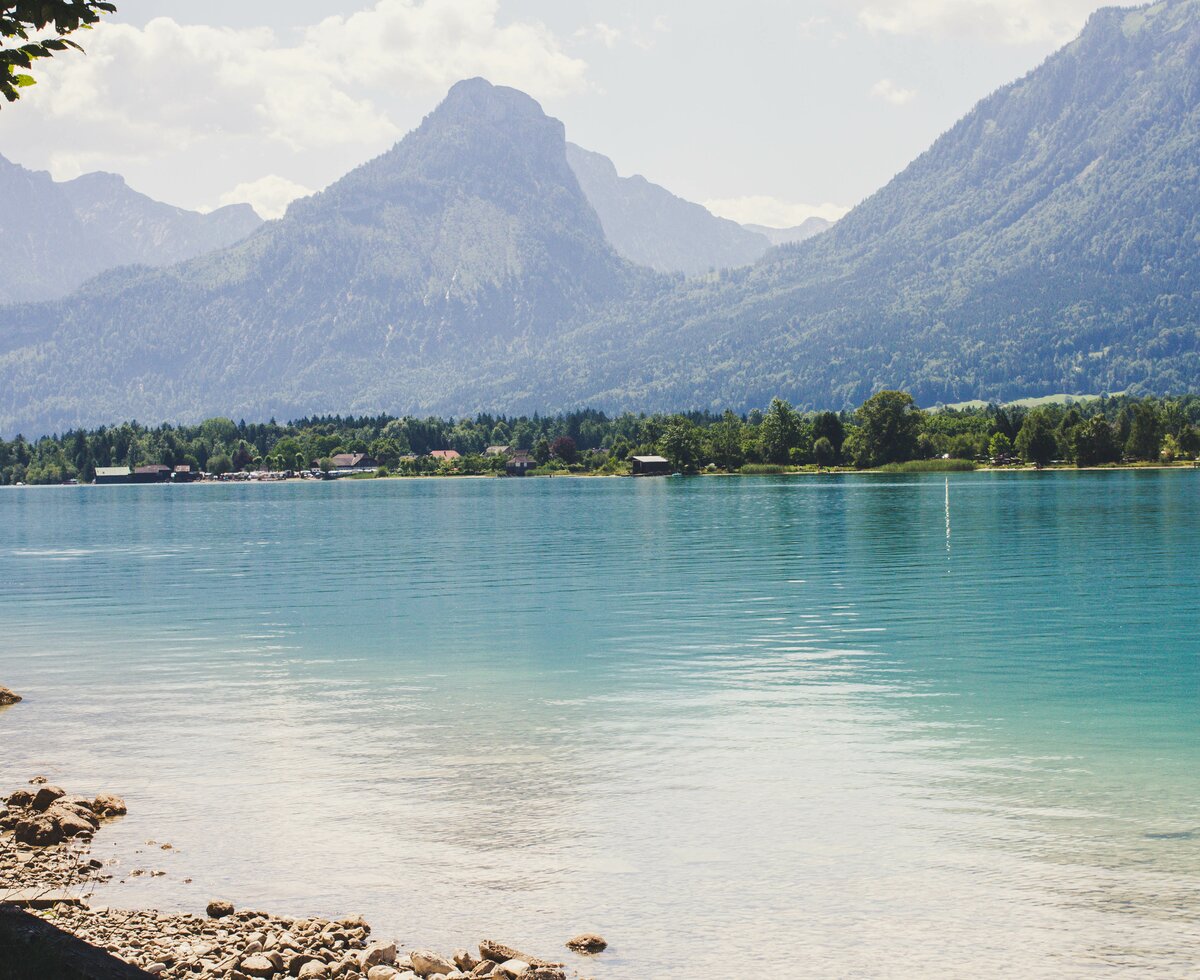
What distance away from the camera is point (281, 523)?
131500mm

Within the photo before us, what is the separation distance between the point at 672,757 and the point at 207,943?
450 inches

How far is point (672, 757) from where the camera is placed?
24.9 meters

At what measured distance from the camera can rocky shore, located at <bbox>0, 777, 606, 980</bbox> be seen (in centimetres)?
1378

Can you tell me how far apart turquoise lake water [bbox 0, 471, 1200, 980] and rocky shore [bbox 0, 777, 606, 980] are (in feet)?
2.46

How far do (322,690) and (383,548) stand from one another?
56808mm

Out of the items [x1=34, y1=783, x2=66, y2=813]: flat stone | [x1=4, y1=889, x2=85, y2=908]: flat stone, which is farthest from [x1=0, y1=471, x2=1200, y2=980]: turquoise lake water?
[x1=34, y1=783, x2=66, y2=813]: flat stone

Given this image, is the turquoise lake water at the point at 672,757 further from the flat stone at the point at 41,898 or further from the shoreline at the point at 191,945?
the flat stone at the point at 41,898

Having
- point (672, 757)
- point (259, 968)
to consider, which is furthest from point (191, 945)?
point (672, 757)

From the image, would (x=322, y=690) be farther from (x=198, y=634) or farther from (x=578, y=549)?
(x=578, y=549)

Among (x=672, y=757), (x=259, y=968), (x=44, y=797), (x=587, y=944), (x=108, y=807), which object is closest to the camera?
(x=259, y=968)

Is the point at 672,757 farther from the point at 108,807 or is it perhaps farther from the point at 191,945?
the point at 191,945

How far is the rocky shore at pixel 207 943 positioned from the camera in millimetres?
13781

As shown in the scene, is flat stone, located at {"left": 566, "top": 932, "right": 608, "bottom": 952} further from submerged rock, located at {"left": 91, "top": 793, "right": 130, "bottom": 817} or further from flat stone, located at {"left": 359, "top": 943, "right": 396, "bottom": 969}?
submerged rock, located at {"left": 91, "top": 793, "right": 130, "bottom": 817}

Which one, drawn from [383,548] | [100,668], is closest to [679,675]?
[100,668]
